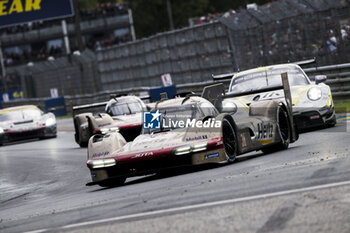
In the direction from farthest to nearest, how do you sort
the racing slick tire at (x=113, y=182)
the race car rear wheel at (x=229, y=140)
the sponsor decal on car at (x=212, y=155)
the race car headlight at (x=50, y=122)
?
the race car headlight at (x=50, y=122), the racing slick tire at (x=113, y=182), the race car rear wheel at (x=229, y=140), the sponsor decal on car at (x=212, y=155)

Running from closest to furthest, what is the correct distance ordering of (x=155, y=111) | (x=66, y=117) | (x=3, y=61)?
(x=155, y=111) < (x=66, y=117) < (x=3, y=61)

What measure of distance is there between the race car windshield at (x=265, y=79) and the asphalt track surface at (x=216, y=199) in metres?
3.23

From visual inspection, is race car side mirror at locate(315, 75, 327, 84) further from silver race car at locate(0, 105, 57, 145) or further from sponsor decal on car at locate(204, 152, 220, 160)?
silver race car at locate(0, 105, 57, 145)

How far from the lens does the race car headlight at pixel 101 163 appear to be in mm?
10750

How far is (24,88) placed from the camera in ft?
158

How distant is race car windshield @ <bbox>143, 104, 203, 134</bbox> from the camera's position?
455 inches

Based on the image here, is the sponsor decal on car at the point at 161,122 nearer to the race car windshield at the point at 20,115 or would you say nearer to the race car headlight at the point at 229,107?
the race car headlight at the point at 229,107

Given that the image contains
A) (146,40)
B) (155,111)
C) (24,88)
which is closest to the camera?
(155,111)

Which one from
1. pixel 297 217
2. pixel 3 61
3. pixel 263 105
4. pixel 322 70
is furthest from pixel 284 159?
pixel 3 61

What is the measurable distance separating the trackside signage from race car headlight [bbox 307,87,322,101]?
30.1m

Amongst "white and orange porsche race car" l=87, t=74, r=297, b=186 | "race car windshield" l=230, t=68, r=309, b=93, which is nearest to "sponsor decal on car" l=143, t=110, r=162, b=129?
"white and orange porsche race car" l=87, t=74, r=297, b=186

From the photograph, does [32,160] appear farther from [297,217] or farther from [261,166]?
[297,217]

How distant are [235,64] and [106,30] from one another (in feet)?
169

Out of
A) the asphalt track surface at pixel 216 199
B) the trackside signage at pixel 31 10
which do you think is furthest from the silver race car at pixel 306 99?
the trackside signage at pixel 31 10
